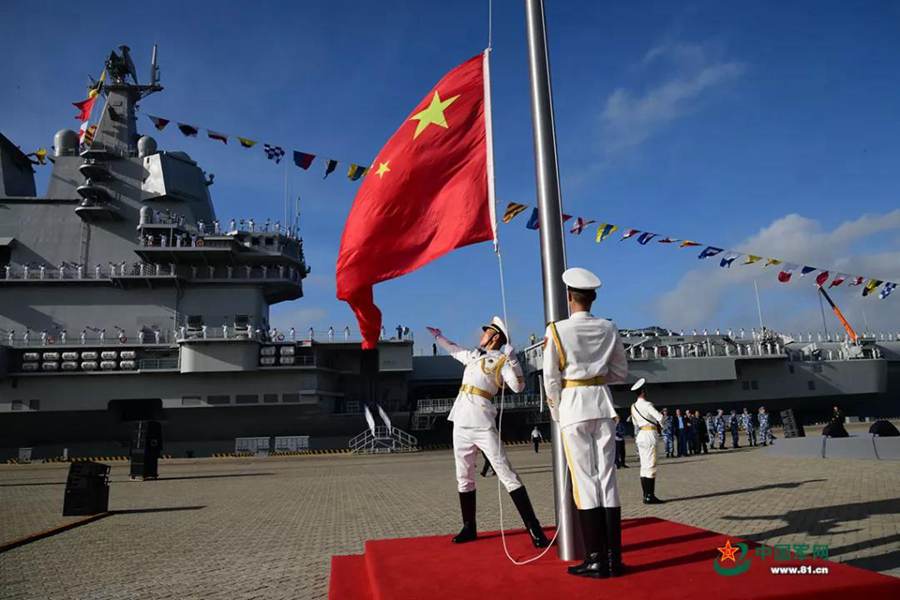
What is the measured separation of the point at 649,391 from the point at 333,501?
24.4m

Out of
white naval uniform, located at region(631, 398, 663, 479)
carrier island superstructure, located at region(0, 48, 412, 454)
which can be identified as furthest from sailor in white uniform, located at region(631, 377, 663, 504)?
carrier island superstructure, located at region(0, 48, 412, 454)

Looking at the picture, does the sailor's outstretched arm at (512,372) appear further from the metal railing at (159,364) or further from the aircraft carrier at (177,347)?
the metal railing at (159,364)

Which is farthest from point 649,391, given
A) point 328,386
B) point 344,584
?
point 344,584

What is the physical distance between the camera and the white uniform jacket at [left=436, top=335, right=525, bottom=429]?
4570 millimetres

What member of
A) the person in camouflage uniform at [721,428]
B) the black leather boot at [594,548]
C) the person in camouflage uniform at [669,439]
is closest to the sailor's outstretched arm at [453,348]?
the black leather boot at [594,548]

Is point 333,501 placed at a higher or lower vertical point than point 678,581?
lower

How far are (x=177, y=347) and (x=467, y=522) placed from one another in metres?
26.4

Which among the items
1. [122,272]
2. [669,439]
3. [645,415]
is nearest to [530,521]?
[645,415]

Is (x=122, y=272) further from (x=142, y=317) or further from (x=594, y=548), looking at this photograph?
(x=594, y=548)

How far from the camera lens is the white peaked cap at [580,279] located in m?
3.70

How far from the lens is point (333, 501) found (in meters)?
10.1

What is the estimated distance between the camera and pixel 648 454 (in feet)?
27.1

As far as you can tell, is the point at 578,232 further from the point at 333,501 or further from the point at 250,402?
the point at 250,402

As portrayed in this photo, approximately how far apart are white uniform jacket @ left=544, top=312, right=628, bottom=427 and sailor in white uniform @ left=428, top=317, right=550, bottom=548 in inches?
32.8
